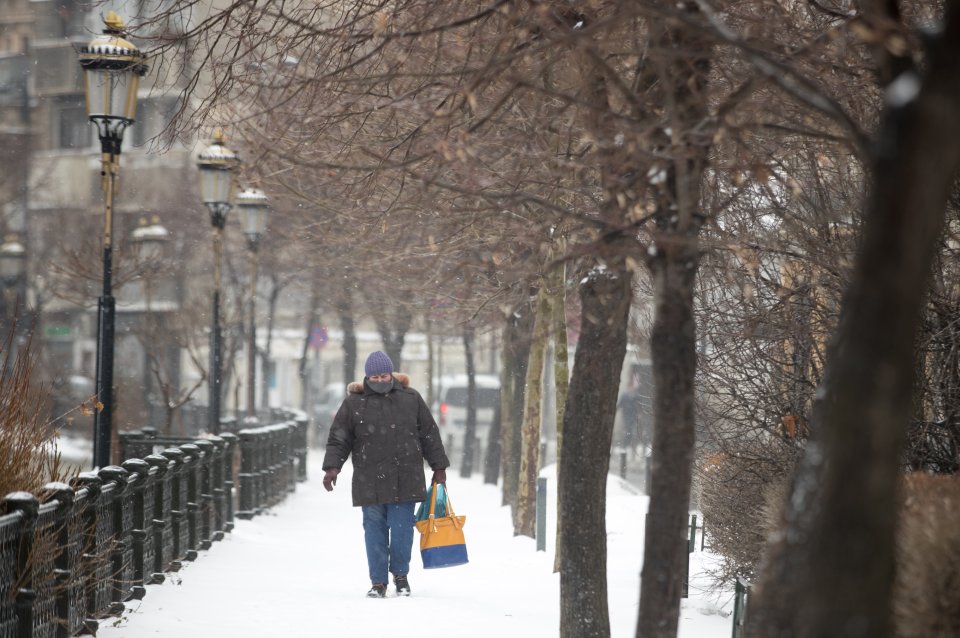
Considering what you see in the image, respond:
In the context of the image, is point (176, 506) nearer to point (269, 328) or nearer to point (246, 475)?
point (246, 475)

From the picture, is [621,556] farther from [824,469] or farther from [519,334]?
[824,469]

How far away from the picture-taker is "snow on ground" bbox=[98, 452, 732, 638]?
28.6 feet

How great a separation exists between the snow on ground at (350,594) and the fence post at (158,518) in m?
0.12

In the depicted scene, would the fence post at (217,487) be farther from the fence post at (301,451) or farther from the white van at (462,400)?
the white van at (462,400)

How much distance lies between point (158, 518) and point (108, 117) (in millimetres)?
3277

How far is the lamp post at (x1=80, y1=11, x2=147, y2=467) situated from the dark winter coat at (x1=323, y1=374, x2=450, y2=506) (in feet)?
5.81

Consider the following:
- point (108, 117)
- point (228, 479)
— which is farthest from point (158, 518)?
point (228, 479)

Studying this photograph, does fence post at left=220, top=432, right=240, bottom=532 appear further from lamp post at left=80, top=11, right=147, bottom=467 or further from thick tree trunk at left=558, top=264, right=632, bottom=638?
thick tree trunk at left=558, top=264, right=632, bottom=638

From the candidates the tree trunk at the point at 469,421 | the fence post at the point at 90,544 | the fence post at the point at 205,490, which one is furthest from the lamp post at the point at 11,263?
the fence post at the point at 90,544

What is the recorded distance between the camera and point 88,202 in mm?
46719

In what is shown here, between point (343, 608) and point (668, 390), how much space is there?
454cm

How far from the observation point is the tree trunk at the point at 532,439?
53.9ft

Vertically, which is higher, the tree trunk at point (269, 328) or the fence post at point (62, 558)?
the tree trunk at point (269, 328)

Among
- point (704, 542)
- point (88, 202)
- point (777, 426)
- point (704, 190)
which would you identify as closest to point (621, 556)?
point (704, 542)
